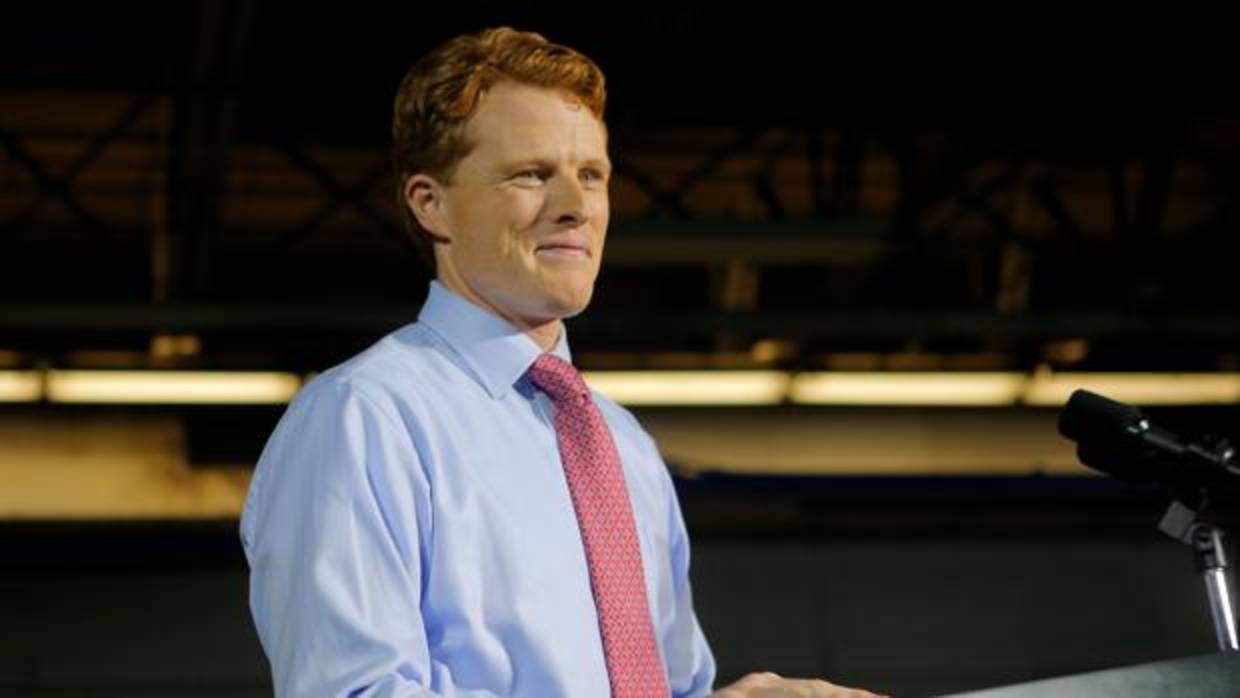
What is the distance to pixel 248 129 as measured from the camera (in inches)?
349

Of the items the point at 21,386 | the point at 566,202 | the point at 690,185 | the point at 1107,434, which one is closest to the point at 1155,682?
the point at 1107,434

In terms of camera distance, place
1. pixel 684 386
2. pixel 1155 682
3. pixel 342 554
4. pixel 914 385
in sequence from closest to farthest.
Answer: pixel 1155 682 → pixel 342 554 → pixel 684 386 → pixel 914 385

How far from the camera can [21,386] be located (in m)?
9.44

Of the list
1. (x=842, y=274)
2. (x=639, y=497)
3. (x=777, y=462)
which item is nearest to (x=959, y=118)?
(x=842, y=274)

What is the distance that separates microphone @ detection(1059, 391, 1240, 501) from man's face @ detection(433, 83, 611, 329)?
404 millimetres

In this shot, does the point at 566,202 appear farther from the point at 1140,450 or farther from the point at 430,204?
the point at 1140,450

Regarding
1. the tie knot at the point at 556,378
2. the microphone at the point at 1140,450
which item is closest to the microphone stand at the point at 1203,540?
the microphone at the point at 1140,450

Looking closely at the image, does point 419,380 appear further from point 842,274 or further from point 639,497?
point 842,274

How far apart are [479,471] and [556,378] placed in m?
0.14

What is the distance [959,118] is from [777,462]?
4.77 metres

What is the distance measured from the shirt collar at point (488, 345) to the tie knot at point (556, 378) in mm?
12

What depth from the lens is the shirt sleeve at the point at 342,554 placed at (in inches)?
57.4

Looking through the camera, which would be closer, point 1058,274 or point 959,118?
point 959,118

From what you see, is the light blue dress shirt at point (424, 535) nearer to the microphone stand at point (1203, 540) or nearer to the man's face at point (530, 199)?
the man's face at point (530, 199)
